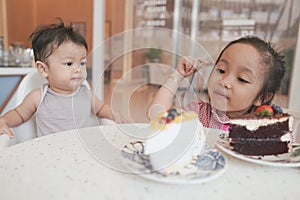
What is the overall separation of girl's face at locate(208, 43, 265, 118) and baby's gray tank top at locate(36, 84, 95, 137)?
553mm

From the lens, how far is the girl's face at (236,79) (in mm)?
942

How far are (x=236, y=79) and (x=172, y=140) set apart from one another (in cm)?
52

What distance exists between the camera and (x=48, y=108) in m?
1.15

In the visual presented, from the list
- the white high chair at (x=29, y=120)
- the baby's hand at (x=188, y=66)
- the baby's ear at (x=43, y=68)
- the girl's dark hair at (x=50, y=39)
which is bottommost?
the white high chair at (x=29, y=120)

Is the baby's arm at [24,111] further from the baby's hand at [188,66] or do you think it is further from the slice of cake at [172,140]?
the slice of cake at [172,140]

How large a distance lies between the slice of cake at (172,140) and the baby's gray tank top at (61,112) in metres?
0.67

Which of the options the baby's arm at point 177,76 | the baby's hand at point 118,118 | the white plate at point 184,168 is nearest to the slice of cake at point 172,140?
the white plate at point 184,168

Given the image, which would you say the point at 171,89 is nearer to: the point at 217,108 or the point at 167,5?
the point at 217,108

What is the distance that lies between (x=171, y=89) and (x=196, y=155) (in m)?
0.40

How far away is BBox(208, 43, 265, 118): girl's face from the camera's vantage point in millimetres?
942

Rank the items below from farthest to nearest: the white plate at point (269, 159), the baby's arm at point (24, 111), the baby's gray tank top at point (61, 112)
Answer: the baby's gray tank top at point (61, 112), the baby's arm at point (24, 111), the white plate at point (269, 159)

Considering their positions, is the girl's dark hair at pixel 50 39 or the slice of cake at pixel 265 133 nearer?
the slice of cake at pixel 265 133

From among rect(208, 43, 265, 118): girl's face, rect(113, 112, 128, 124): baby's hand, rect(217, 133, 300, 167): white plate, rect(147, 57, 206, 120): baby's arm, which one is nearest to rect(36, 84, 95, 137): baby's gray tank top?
rect(113, 112, 128, 124): baby's hand

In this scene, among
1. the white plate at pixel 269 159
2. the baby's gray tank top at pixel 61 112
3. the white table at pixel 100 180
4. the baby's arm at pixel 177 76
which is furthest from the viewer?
the baby's gray tank top at pixel 61 112
